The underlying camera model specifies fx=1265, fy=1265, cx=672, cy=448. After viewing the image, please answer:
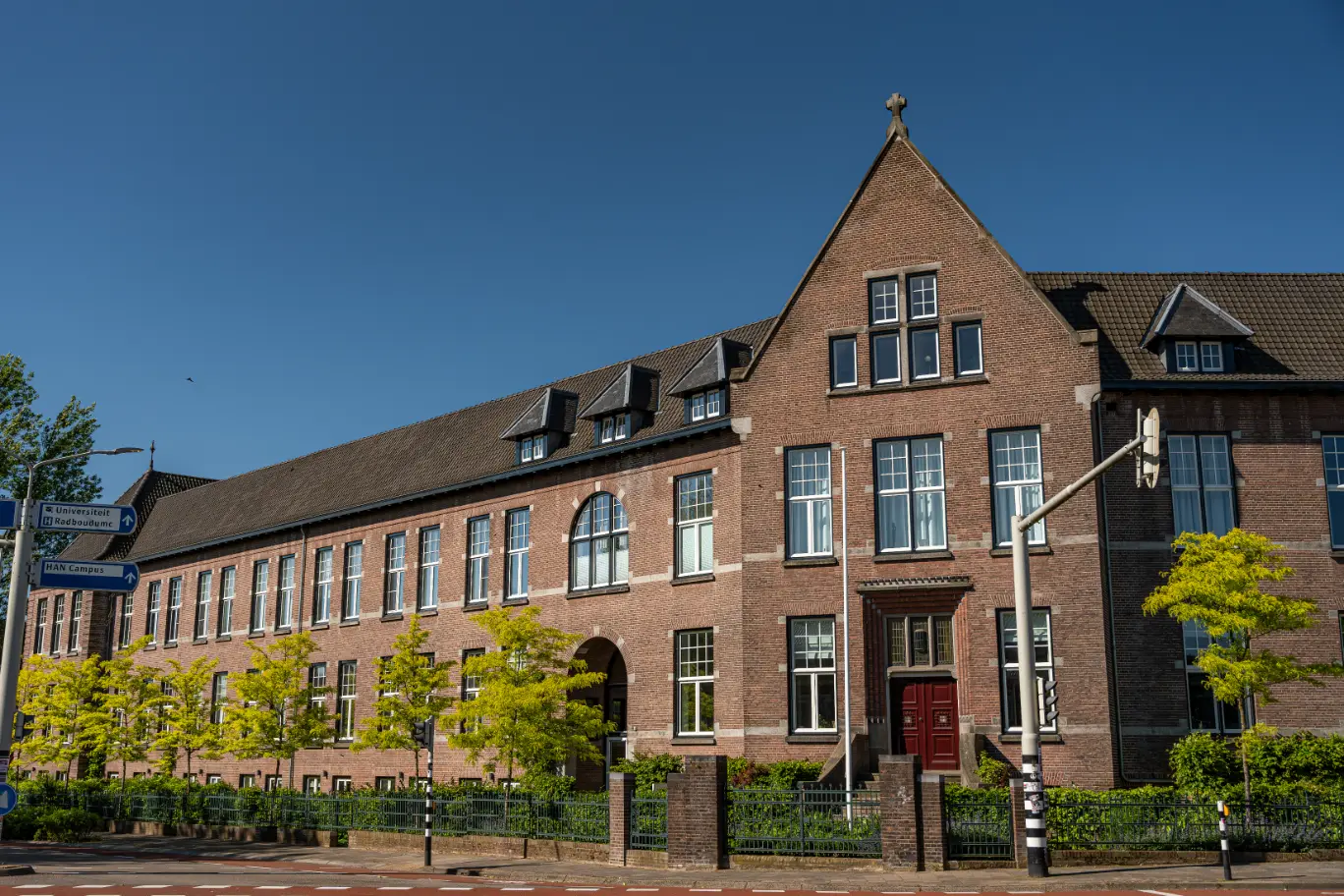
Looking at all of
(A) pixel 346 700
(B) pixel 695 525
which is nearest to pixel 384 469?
(A) pixel 346 700

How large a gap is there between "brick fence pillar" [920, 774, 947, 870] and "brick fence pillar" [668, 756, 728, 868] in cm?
357

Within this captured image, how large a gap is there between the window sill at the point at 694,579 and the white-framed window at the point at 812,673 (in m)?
3.04

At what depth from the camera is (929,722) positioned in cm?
2770

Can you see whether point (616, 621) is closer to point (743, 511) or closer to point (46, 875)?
point (743, 511)

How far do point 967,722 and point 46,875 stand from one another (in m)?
18.1

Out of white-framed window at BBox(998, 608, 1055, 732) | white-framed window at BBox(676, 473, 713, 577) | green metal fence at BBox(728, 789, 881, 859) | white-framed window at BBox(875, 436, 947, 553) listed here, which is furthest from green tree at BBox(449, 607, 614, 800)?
white-framed window at BBox(998, 608, 1055, 732)

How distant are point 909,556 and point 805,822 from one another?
787 cm

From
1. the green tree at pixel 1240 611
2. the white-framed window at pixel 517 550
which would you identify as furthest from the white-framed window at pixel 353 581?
the green tree at pixel 1240 611

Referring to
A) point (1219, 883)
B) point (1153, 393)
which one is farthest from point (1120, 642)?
point (1219, 883)

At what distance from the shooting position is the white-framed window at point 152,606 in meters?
53.4

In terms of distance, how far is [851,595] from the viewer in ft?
93.4

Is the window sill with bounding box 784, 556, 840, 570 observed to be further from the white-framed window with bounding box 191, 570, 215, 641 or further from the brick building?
the white-framed window with bounding box 191, 570, 215, 641

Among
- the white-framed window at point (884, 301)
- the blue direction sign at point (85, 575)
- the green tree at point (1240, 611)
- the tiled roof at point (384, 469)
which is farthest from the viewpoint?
the tiled roof at point (384, 469)

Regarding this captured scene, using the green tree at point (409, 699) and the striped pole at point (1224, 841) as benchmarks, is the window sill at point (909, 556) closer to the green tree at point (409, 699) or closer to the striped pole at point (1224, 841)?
the striped pole at point (1224, 841)
